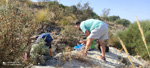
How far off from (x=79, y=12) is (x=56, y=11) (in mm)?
2613

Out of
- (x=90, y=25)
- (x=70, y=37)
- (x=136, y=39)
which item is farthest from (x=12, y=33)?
(x=136, y=39)

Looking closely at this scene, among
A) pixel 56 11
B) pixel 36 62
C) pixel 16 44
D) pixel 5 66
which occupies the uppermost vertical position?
pixel 56 11

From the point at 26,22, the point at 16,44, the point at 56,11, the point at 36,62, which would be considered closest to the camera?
the point at 16,44

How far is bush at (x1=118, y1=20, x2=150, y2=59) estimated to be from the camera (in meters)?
6.29

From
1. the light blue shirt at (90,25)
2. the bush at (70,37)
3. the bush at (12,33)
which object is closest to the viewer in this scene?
the bush at (12,33)

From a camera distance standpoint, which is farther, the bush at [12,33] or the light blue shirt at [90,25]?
the light blue shirt at [90,25]

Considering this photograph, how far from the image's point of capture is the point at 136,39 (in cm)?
668

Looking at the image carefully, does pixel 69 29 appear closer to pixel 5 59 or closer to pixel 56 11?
pixel 56 11

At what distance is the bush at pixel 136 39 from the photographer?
20.6ft

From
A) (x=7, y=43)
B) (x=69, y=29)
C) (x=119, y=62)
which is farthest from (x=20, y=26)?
(x=69, y=29)

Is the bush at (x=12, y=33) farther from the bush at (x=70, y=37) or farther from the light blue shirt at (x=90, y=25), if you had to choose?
the bush at (x=70, y=37)

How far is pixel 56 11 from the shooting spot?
8430mm

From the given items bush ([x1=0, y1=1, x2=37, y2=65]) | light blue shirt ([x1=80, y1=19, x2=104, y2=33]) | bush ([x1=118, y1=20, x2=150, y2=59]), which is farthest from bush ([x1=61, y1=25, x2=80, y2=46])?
bush ([x1=0, y1=1, x2=37, y2=65])

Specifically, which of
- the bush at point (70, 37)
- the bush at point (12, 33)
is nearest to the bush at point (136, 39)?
the bush at point (70, 37)
